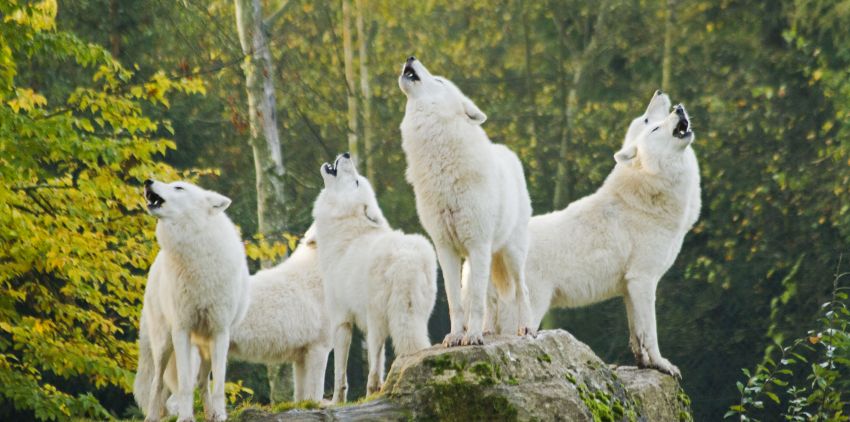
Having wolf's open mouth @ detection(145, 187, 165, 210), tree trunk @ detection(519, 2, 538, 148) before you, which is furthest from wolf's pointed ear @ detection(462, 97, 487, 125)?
tree trunk @ detection(519, 2, 538, 148)

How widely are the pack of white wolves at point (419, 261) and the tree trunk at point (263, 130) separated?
5.41 meters

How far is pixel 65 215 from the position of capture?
11.9m

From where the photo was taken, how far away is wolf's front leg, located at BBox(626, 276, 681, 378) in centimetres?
905

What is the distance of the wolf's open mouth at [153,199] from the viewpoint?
7.54 metres

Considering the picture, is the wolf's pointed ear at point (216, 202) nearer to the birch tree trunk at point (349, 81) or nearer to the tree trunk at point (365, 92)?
the birch tree trunk at point (349, 81)

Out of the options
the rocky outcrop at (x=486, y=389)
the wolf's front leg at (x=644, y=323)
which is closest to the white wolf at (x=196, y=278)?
the rocky outcrop at (x=486, y=389)

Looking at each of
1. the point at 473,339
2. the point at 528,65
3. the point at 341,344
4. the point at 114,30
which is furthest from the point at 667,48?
the point at 473,339

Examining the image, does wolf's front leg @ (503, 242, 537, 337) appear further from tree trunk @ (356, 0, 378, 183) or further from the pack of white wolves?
tree trunk @ (356, 0, 378, 183)

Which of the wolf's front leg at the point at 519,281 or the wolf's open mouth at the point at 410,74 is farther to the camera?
the wolf's front leg at the point at 519,281

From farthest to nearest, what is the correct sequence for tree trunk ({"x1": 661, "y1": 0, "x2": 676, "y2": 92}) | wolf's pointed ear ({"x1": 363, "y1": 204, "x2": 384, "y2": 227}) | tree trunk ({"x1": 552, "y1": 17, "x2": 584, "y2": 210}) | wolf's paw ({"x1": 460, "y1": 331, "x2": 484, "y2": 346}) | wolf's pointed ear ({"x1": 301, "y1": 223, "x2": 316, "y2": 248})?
tree trunk ({"x1": 552, "y1": 17, "x2": 584, "y2": 210}) < tree trunk ({"x1": 661, "y1": 0, "x2": 676, "y2": 92}) < wolf's pointed ear ({"x1": 301, "y1": 223, "x2": 316, "y2": 248}) < wolf's pointed ear ({"x1": 363, "y1": 204, "x2": 384, "y2": 227}) < wolf's paw ({"x1": 460, "y1": 331, "x2": 484, "y2": 346})

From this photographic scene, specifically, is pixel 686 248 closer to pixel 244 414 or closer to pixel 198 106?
pixel 198 106

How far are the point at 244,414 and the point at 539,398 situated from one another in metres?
1.73

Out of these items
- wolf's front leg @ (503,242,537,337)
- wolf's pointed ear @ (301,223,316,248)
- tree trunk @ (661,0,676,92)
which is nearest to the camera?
wolf's front leg @ (503,242,537,337)

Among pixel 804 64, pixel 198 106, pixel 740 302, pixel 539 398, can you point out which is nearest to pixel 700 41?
pixel 804 64
